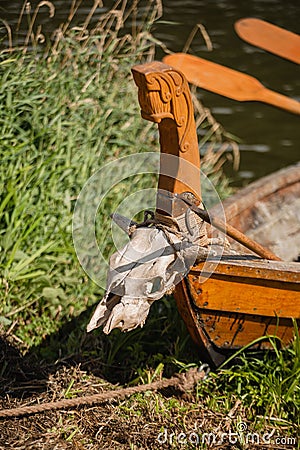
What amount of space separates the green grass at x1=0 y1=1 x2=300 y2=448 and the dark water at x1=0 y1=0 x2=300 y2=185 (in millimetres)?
1251

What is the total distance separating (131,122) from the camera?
13.5 ft

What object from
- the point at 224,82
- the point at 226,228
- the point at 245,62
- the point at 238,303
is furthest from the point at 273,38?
the point at 226,228

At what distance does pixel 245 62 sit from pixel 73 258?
436 centimetres

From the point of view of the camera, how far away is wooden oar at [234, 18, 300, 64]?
572 centimetres

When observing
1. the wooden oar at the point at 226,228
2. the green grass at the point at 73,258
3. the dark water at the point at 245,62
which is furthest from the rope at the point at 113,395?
the dark water at the point at 245,62

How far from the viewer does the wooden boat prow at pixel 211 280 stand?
7.03 feet

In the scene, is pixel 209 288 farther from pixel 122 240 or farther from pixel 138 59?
pixel 138 59

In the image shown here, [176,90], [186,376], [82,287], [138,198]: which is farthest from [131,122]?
[176,90]

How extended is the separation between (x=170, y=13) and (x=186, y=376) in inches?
233

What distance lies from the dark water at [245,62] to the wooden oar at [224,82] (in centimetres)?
35

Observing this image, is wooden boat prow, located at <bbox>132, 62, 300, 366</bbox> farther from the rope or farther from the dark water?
the dark water

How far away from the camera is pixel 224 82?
203 inches

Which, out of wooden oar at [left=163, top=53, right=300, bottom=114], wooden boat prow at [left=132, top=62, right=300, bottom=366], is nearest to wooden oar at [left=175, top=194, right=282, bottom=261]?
wooden boat prow at [left=132, top=62, right=300, bottom=366]

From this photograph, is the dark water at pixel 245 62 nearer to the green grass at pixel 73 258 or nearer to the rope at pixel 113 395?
the green grass at pixel 73 258
